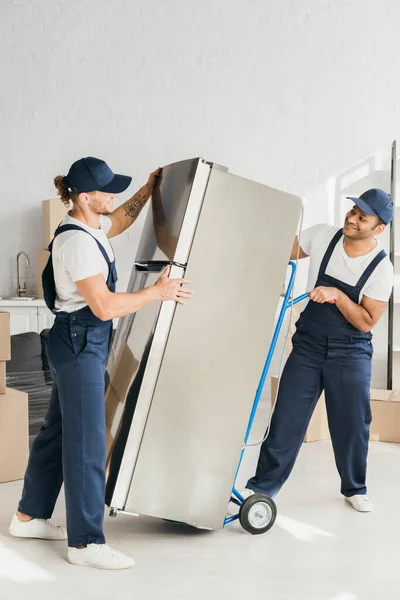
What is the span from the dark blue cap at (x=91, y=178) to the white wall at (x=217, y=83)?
362 centimetres

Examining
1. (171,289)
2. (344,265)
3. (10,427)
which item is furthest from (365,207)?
(10,427)

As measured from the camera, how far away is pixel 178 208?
279 centimetres

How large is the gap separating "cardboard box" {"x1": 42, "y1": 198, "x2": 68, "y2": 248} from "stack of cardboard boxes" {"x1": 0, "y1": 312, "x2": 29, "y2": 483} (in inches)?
95.5

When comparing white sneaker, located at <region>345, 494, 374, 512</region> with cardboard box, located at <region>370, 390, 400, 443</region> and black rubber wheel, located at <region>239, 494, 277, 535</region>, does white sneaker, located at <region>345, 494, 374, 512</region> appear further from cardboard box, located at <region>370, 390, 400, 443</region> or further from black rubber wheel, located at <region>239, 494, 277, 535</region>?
cardboard box, located at <region>370, 390, 400, 443</region>

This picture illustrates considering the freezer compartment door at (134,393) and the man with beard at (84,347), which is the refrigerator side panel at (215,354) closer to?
the freezer compartment door at (134,393)

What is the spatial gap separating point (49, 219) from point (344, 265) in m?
3.31

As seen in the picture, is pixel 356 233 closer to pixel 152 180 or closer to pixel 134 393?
pixel 152 180

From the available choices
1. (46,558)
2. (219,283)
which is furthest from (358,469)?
(46,558)

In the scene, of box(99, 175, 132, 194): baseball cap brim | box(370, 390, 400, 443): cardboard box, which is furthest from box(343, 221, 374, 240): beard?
box(370, 390, 400, 443): cardboard box

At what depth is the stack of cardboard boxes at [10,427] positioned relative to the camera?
3699 mm

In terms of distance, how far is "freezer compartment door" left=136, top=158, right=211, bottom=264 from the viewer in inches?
108

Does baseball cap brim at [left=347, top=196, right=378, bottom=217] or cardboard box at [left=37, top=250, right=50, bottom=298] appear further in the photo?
cardboard box at [left=37, top=250, right=50, bottom=298]

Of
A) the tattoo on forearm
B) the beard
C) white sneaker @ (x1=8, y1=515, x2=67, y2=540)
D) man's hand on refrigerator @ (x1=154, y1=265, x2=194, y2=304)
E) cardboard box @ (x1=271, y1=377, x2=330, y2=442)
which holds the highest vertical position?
the tattoo on forearm

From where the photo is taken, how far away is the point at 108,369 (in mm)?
3148
